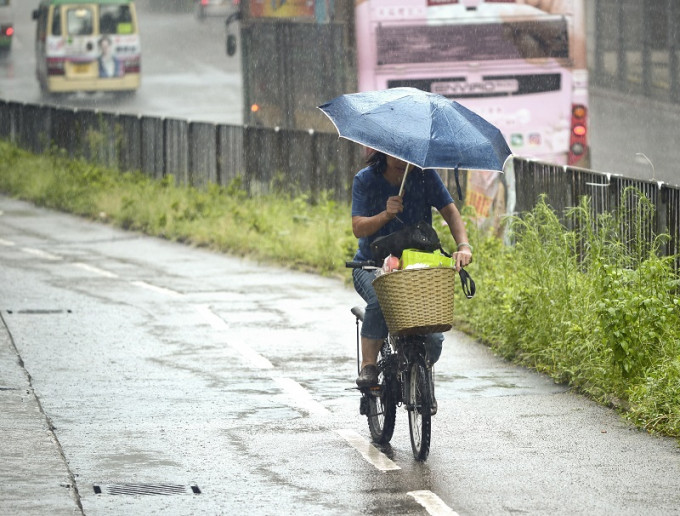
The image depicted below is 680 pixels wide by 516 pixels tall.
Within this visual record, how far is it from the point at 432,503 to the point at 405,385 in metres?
0.97

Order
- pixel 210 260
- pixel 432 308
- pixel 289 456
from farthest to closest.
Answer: pixel 210 260
pixel 289 456
pixel 432 308

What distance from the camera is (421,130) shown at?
24.5 ft

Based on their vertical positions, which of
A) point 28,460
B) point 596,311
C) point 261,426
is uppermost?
point 596,311

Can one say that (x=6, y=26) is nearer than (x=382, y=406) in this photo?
No

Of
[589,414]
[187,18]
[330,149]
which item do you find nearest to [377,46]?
[330,149]

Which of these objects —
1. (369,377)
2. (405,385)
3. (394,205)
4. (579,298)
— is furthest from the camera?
(579,298)

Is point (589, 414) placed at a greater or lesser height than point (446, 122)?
lesser

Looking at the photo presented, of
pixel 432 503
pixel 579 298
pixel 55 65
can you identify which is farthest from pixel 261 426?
pixel 55 65

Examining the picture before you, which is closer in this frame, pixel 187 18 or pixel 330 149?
pixel 330 149

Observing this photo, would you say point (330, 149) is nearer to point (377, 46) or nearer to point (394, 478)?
point (377, 46)

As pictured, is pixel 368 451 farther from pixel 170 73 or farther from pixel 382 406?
pixel 170 73

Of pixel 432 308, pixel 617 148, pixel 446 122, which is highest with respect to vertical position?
pixel 446 122

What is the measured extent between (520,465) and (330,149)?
1210 centimetres

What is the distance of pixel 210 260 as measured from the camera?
56.2ft
